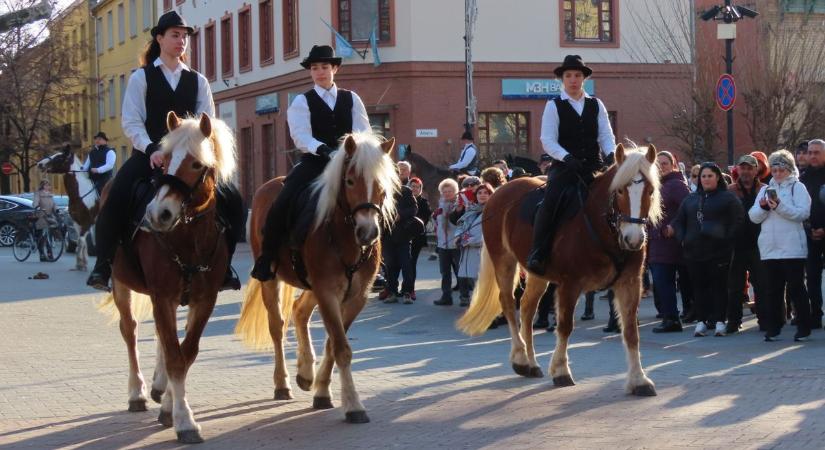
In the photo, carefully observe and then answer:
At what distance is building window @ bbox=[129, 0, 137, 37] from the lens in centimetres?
6638

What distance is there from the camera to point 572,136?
11688 millimetres

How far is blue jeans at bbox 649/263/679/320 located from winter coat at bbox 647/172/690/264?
85 millimetres

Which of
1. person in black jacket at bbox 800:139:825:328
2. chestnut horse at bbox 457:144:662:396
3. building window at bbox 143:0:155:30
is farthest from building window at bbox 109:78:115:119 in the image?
chestnut horse at bbox 457:144:662:396

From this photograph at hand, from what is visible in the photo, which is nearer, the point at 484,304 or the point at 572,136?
the point at 572,136

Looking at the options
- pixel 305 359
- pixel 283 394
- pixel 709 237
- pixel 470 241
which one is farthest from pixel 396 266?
pixel 283 394

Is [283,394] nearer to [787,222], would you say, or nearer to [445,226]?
[787,222]

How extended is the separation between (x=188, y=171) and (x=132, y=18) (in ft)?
198

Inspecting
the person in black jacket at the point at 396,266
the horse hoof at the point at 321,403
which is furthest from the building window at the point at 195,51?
the horse hoof at the point at 321,403

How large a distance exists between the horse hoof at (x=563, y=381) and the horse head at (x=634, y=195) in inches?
50.1

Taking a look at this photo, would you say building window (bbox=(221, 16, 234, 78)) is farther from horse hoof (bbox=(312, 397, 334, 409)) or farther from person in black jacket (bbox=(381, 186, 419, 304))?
horse hoof (bbox=(312, 397, 334, 409))

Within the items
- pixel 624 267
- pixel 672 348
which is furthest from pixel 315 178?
pixel 672 348

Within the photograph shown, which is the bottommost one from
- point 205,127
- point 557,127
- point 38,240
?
point 38,240

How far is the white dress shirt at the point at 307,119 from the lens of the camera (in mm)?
10266

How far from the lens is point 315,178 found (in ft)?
33.7
